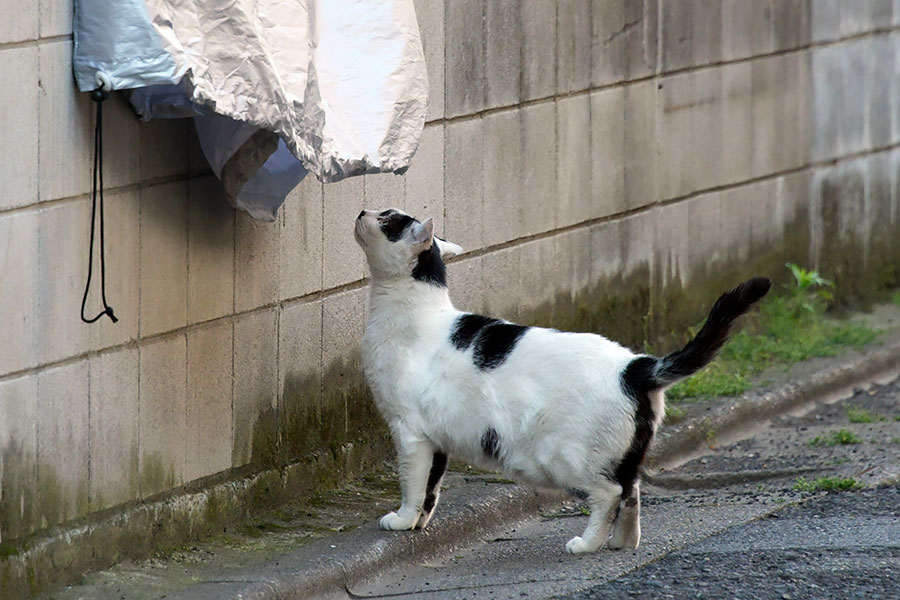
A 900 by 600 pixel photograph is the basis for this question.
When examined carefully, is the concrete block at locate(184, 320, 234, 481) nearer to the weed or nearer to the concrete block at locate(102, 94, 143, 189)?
the concrete block at locate(102, 94, 143, 189)

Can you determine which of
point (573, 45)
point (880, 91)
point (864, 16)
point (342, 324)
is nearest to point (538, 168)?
point (573, 45)

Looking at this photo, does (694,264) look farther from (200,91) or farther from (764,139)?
(200,91)

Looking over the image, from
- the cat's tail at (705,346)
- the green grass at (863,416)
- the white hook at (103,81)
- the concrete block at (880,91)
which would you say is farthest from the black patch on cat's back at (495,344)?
the concrete block at (880,91)

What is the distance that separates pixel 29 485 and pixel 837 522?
327 centimetres

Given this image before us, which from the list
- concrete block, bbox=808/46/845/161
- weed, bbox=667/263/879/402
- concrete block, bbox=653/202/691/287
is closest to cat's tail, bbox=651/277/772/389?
weed, bbox=667/263/879/402

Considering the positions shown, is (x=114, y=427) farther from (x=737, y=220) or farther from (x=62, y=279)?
(x=737, y=220)

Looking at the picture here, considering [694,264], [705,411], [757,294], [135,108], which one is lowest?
[705,411]

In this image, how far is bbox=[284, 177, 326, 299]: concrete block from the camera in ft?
20.0

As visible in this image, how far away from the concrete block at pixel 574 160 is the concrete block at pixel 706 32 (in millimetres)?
1106

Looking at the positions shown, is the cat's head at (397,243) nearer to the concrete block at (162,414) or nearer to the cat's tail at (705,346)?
the concrete block at (162,414)

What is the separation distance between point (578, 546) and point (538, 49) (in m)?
2.94

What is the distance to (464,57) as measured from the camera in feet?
23.2

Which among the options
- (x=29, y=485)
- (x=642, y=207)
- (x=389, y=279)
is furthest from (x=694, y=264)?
(x=29, y=485)

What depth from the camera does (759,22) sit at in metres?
9.15
